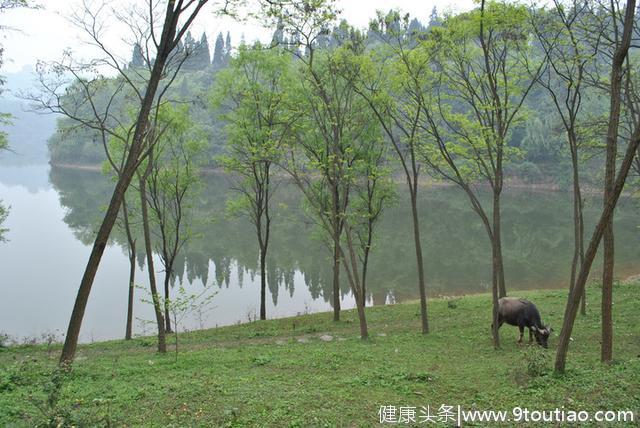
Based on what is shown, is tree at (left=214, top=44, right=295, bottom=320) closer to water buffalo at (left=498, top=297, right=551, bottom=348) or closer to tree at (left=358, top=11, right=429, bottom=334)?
tree at (left=358, top=11, right=429, bottom=334)

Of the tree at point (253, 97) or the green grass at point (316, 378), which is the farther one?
the tree at point (253, 97)

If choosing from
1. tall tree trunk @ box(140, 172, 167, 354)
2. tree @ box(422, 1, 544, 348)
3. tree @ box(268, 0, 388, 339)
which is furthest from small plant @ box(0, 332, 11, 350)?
tree @ box(422, 1, 544, 348)

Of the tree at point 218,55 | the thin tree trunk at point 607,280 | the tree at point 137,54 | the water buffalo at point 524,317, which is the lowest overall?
the water buffalo at point 524,317

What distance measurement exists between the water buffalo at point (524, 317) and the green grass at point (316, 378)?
0.60 m

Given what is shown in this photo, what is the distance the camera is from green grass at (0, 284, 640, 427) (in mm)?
8328

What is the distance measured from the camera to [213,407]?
8.72m

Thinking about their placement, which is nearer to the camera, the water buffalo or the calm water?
the water buffalo

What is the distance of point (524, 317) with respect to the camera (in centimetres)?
1534

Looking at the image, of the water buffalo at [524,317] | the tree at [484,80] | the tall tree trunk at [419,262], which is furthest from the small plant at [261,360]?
the water buffalo at [524,317]

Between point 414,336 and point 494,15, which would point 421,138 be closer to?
point 494,15

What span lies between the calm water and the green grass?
6457 mm

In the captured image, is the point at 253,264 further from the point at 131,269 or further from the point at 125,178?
the point at 125,178

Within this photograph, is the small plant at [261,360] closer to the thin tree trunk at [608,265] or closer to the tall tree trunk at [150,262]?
the tall tree trunk at [150,262]

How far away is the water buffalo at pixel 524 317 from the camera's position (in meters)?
14.8
